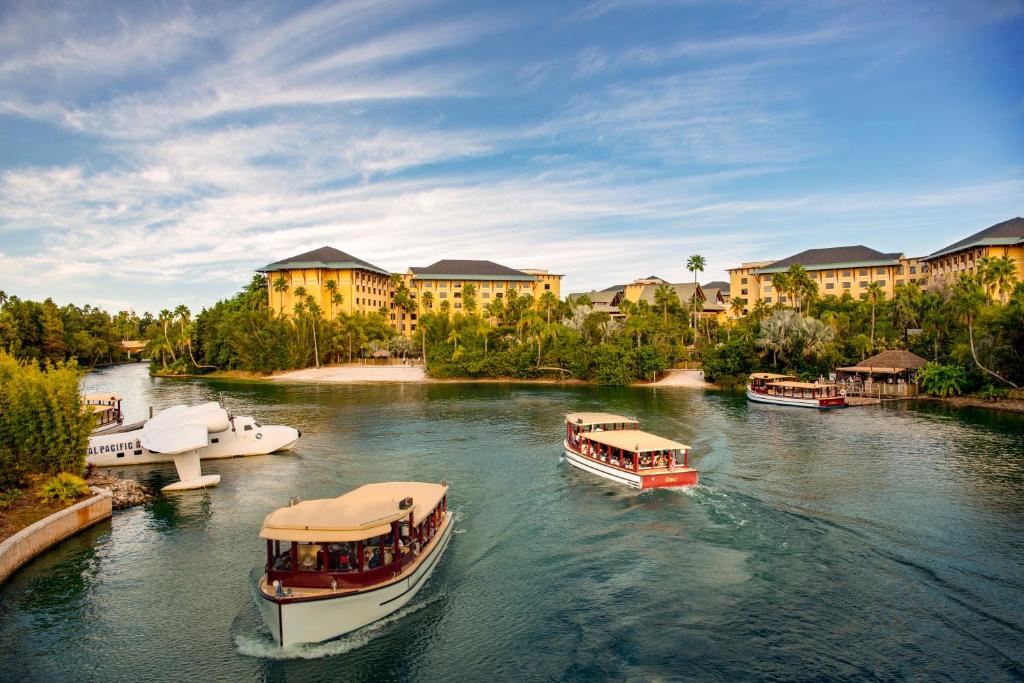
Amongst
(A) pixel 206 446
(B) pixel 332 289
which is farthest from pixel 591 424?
(B) pixel 332 289

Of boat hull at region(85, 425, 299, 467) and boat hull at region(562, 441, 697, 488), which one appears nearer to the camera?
boat hull at region(562, 441, 697, 488)

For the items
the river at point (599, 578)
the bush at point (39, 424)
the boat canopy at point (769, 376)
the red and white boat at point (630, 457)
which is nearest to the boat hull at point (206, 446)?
the river at point (599, 578)

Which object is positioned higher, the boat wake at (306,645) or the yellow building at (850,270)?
the yellow building at (850,270)

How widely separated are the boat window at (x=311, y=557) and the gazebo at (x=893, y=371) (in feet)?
235

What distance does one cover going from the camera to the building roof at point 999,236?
3954 inches

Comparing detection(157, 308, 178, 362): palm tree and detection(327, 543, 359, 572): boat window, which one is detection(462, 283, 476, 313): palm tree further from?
detection(327, 543, 359, 572): boat window

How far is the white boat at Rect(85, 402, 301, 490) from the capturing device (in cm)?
3500

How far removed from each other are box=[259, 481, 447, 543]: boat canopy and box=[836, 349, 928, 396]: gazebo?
69.3m

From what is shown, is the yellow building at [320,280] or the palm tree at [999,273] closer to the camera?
the palm tree at [999,273]

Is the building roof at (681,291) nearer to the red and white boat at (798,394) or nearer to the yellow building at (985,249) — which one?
the yellow building at (985,249)

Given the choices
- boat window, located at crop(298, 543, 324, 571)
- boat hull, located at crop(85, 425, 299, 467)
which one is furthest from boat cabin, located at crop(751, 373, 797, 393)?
boat window, located at crop(298, 543, 324, 571)

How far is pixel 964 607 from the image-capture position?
778 inches

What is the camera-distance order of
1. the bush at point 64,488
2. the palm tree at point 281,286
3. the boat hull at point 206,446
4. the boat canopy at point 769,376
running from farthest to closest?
the palm tree at point 281,286 < the boat canopy at point 769,376 < the boat hull at point 206,446 < the bush at point 64,488

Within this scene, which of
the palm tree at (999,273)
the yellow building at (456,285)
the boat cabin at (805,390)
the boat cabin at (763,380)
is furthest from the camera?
the yellow building at (456,285)
